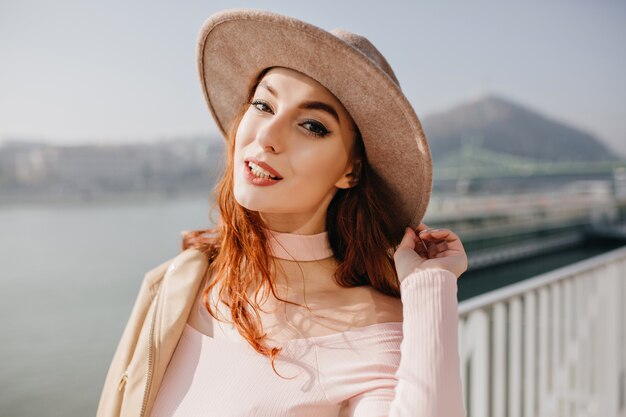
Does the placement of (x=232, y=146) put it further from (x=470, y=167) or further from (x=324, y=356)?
(x=470, y=167)

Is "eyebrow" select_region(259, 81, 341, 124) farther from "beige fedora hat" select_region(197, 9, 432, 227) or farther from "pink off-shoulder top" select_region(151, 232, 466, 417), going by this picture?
"pink off-shoulder top" select_region(151, 232, 466, 417)

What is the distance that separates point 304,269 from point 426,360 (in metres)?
0.37

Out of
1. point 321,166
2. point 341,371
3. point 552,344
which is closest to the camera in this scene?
point 341,371

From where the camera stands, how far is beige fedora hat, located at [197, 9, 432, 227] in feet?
2.88

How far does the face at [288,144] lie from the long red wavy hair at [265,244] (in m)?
0.11

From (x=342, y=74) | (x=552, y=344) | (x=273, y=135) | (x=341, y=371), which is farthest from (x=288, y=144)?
(x=552, y=344)

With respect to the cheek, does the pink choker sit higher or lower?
lower

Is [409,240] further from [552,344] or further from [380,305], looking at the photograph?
[552,344]

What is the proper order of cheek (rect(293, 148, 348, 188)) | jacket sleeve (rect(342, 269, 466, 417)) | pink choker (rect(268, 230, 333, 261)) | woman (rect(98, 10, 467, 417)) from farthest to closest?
1. pink choker (rect(268, 230, 333, 261))
2. cheek (rect(293, 148, 348, 188))
3. woman (rect(98, 10, 467, 417))
4. jacket sleeve (rect(342, 269, 466, 417))

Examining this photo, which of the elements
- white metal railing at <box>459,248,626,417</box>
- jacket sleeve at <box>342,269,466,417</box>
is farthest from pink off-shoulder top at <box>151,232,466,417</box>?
white metal railing at <box>459,248,626,417</box>

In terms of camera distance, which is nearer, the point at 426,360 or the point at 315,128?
the point at 426,360

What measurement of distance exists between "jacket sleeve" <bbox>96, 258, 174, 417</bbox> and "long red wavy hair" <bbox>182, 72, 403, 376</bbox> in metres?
0.11

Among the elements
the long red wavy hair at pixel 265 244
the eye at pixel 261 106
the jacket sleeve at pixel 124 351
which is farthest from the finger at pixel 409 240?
the jacket sleeve at pixel 124 351

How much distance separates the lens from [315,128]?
95 centimetres
